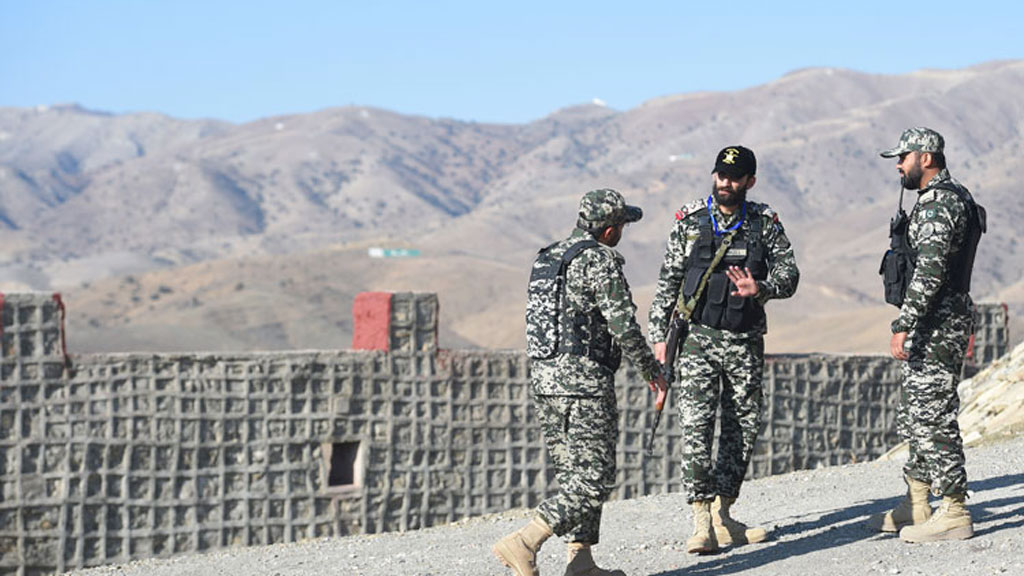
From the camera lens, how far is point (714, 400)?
5.91 metres

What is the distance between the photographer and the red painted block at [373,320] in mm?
10961

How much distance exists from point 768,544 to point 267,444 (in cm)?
536

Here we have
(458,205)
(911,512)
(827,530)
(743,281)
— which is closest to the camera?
(743,281)

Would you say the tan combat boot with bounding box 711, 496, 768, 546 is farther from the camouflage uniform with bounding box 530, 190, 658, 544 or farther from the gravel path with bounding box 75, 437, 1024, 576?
the camouflage uniform with bounding box 530, 190, 658, 544

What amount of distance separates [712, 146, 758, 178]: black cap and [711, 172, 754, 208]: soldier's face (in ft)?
0.06

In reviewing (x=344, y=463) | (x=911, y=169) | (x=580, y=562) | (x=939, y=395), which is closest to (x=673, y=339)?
(x=580, y=562)

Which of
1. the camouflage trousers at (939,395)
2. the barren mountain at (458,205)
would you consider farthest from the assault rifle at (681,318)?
the barren mountain at (458,205)

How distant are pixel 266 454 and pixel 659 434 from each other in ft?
11.5

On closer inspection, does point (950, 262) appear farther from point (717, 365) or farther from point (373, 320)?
point (373, 320)

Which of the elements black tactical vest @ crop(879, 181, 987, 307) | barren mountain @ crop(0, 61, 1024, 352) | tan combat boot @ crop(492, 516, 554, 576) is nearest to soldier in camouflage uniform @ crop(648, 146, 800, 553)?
black tactical vest @ crop(879, 181, 987, 307)

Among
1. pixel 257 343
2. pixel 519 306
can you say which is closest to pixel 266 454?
pixel 257 343

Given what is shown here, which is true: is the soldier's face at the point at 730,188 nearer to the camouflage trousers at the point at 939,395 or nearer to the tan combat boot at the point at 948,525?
the camouflage trousers at the point at 939,395

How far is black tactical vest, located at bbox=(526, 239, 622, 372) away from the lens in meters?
5.45

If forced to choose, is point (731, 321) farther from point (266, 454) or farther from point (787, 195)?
point (787, 195)
